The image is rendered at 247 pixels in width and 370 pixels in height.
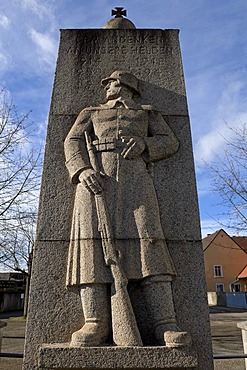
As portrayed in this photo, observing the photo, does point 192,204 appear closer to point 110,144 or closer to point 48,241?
point 110,144

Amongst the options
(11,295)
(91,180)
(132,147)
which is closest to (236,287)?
(11,295)

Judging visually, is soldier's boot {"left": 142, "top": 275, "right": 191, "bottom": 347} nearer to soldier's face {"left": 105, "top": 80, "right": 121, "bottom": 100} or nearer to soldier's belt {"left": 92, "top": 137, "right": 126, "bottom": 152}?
soldier's belt {"left": 92, "top": 137, "right": 126, "bottom": 152}

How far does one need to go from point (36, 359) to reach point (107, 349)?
0.77 metres

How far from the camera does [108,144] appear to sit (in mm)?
3852

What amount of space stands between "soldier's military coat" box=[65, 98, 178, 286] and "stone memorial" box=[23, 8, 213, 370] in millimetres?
11

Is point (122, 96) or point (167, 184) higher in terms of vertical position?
point (122, 96)

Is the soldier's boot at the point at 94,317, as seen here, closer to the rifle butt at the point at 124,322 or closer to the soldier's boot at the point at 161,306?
the rifle butt at the point at 124,322

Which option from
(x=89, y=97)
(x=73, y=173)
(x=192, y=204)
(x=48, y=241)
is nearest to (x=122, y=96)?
(x=89, y=97)

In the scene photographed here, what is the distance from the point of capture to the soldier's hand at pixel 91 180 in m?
3.61

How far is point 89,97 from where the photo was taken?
14.4 ft

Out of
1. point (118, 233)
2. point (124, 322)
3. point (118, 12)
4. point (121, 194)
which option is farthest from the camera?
point (118, 12)

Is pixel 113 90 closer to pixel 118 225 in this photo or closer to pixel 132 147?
pixel 132 147

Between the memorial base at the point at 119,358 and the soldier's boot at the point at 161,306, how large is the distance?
0.56ft

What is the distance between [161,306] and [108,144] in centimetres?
177
